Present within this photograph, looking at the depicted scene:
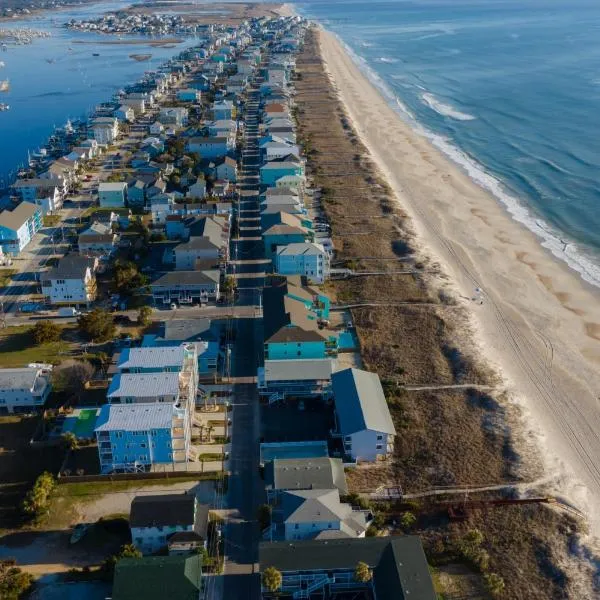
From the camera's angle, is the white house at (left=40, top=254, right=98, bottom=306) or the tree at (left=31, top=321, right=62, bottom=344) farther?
the white house at (left=40, top=254, right=98, bottom=306)

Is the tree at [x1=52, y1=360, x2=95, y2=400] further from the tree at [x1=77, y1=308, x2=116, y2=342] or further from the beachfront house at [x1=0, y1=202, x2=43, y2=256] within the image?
the beachfront house at [x1=0, y1=202, x2=43, y2=256]

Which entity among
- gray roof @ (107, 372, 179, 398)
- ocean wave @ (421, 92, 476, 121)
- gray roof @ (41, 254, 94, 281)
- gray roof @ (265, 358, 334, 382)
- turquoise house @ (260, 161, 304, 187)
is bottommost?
gray roof @ (265, 358, 334, 382)

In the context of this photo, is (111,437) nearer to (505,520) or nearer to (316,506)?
(316,506)

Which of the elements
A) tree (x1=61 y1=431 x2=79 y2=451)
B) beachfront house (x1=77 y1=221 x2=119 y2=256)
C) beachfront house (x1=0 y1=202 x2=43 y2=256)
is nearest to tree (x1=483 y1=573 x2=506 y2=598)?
tree (x1=61 y1=431 x2=79 y2=451)

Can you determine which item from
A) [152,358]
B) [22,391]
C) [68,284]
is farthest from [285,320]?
[68,284]

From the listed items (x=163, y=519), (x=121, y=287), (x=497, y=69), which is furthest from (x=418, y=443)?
(x=497, y=69)

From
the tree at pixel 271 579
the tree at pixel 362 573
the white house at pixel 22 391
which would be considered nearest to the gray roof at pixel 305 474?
the tree at pixel 362 573
